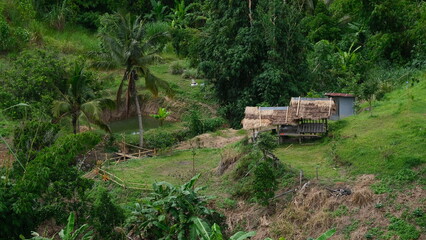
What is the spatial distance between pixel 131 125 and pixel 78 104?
7439 millimetres

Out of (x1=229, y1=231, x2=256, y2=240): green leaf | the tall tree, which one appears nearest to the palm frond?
the tall tree

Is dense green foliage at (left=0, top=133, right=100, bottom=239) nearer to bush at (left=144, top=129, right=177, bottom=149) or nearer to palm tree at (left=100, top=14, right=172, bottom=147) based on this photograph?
palm tree at (left=100, top=14, right=172, bottom=147)

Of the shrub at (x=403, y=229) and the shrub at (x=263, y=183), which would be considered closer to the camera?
the shrub at (x=403, y=229)

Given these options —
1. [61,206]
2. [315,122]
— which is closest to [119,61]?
[315,122]

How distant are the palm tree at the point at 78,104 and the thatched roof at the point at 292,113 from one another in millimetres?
5741

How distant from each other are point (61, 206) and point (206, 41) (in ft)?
50.4

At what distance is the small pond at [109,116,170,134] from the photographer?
29000 mm

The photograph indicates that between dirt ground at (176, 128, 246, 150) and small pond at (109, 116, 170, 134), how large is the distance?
17.1 feet

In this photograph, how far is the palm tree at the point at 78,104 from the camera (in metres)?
22.0

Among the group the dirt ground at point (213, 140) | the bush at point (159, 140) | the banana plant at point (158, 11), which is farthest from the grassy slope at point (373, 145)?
the banana plant at point (158, 11)

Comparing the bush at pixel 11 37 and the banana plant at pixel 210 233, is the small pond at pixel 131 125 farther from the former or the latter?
the banana plant at pixel 210 233

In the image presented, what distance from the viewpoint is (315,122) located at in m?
20.3

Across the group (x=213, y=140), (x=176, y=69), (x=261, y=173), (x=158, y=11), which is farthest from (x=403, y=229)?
(x=158, y=11)

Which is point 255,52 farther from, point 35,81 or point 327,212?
point 327,212
